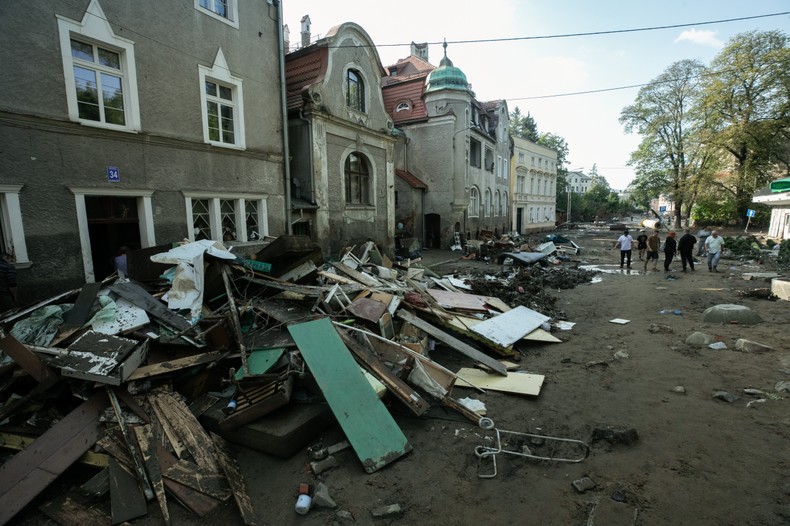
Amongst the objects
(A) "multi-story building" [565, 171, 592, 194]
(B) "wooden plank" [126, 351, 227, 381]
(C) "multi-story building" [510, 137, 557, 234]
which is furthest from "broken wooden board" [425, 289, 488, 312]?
(A) "multi-story building" [565, 171, 592, 194]

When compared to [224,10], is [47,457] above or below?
below

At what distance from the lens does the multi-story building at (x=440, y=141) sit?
21.7m

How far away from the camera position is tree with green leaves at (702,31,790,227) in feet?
85.7

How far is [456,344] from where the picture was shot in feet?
19.9

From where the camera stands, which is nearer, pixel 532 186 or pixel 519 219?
pixel 519 219

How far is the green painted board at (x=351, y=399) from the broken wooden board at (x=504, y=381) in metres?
1.65

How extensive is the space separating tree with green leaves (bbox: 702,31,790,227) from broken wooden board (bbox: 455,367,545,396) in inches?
1274

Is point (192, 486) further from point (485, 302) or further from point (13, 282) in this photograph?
point (485, 302)

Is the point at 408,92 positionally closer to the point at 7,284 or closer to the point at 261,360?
the point at 7,284

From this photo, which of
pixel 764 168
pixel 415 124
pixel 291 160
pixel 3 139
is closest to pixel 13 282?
pixel 3 139

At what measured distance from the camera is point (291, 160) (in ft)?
42.4

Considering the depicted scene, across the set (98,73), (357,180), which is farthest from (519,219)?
(98,73)

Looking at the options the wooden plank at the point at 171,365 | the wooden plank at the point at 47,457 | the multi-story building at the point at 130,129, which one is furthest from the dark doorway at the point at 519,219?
the wooden plank at the point at 47,457

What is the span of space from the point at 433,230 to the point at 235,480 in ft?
68.0
